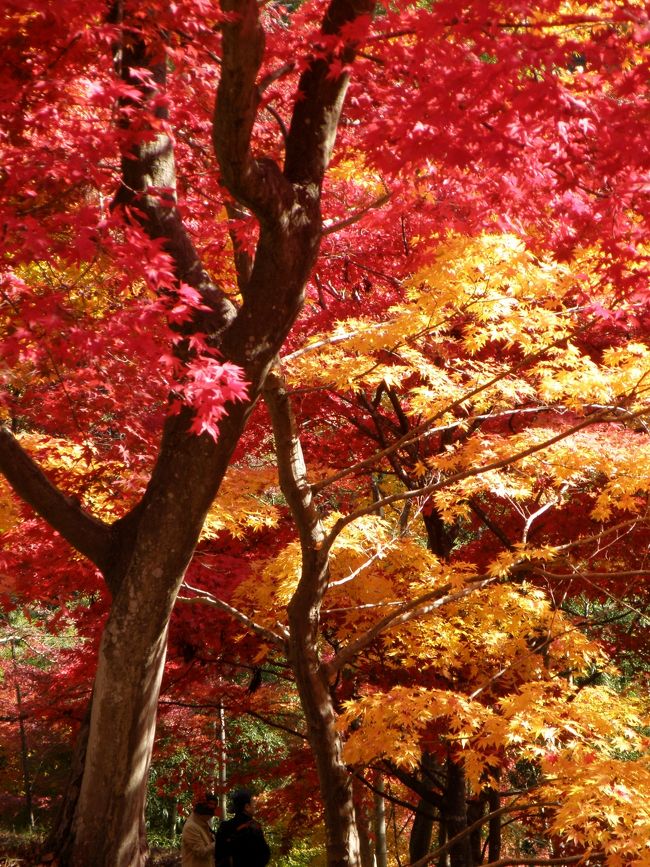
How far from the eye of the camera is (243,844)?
517cm

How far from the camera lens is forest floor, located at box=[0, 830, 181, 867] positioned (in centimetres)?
438

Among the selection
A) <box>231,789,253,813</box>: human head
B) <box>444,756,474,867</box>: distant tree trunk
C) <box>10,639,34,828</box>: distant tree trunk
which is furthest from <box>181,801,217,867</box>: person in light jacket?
<box>10,639,34,828</box>: distant tree trunk

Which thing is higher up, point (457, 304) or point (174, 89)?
point (174, 89)

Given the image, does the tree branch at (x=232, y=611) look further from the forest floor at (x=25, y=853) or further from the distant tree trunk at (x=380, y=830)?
the distant tree trunk at (x=380, y=830)

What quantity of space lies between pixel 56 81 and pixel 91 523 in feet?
6.50

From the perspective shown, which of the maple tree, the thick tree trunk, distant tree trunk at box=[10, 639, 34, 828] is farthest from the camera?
distant tree trunk at box=[10, 639, 34, 828]

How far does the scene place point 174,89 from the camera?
4.18m

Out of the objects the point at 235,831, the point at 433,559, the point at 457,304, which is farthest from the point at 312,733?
the point at 457,304

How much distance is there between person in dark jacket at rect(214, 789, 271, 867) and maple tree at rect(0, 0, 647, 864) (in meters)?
0.65

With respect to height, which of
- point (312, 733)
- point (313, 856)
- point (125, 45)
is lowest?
point (313, 856)

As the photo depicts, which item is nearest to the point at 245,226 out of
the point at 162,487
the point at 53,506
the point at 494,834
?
the point at 162,487

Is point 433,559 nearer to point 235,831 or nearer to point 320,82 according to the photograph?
point 235,831

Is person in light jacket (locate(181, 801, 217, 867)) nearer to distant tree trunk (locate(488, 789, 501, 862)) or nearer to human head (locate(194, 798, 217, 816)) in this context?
human head (locate(194, 798, 217, 816))

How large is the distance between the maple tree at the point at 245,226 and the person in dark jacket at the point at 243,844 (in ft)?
2.14
